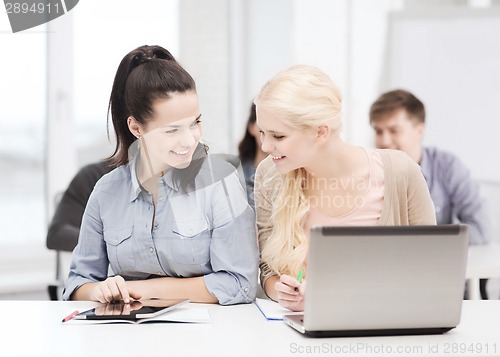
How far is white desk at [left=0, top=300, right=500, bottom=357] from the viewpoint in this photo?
4.63 feet

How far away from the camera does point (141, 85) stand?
1.87 m

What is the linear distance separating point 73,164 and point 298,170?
2549 mm

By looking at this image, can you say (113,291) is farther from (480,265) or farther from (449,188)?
(449,188)

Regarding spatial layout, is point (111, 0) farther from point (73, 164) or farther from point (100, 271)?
point (100, 271)

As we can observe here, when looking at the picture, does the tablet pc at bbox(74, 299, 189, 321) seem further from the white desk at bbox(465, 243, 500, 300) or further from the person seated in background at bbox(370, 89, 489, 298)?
the person seated in background at bbox(370, 89, 489, 298)

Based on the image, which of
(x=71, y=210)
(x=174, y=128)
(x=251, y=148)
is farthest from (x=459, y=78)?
(x=174, y=128)

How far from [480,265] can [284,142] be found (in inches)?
43.7

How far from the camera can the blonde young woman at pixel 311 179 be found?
1.83 m

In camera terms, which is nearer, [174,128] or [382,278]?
[382,278]

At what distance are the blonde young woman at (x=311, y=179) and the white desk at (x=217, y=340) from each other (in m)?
0.31

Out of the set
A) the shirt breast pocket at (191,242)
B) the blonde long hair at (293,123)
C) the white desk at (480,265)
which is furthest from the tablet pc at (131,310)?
the white desk at (480,265)

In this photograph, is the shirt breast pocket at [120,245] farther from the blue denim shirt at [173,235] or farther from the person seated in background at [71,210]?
the person seated in background at [71,210]

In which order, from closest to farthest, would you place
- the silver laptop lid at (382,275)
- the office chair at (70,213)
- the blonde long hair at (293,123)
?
1. the silver laptop lid at (382,275)
2. the blonde long hair at (293,123)
3. the office chair at (70,213)

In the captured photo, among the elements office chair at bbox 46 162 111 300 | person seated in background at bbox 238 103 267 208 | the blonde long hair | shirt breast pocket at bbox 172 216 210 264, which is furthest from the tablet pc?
person seated in background at bbox 238 103 267 208
